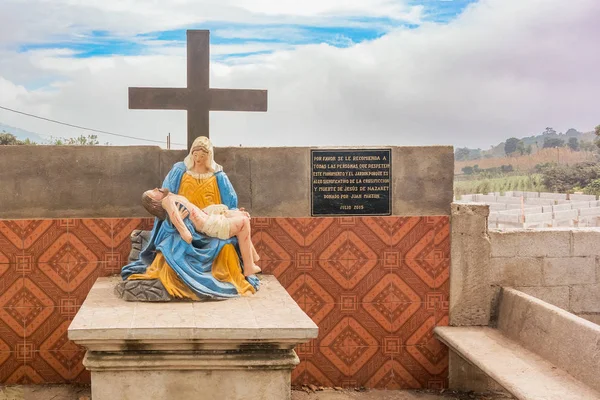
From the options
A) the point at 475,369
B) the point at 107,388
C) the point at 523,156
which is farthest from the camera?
the point at 523,156

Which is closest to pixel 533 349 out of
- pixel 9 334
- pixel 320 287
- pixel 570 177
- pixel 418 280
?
pixel 418 280

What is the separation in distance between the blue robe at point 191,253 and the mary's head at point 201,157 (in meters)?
0.07

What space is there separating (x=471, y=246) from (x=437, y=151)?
95cm

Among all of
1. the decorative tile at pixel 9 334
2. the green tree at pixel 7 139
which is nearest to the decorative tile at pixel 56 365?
the decorative tile at pixel 9 334

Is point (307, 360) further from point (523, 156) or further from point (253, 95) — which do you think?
point (523, 156)

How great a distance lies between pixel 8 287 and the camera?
5.68 meters

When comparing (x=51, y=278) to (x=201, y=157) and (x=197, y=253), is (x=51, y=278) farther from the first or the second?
(x=201, y=157)

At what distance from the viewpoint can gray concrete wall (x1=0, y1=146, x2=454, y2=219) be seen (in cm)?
567

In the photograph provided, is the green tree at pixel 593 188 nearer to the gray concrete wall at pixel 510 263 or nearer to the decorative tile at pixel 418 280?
the gray concrete wall at pixel 510 263

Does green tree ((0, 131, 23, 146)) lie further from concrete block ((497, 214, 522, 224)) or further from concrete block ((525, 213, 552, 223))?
concrete block ((525, 213, 552, 223))

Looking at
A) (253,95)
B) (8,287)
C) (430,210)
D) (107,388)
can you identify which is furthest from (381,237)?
(8,287)

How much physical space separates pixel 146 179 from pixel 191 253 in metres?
1.17

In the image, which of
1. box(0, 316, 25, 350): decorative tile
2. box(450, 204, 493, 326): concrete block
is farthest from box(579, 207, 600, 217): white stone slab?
box(0, 316, 25, 350): decorative tile

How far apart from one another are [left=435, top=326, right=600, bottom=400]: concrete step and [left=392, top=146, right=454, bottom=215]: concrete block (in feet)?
3.82
